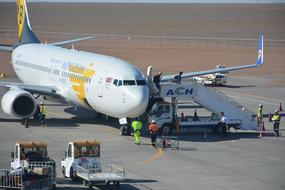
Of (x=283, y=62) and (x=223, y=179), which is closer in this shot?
(x=223, y=179)

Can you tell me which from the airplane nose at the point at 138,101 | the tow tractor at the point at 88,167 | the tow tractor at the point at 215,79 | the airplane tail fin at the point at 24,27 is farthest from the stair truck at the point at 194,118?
the tow tractor at the point at 215,79

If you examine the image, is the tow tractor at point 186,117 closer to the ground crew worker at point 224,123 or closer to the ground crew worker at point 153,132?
the ground crew worker at point 224,123

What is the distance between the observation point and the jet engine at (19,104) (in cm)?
5175

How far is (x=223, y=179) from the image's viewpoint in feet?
120

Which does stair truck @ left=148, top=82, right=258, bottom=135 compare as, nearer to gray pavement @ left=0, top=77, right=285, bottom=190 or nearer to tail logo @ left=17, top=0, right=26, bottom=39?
gray pavement @ left=0, top=77, right=285, bottom=190

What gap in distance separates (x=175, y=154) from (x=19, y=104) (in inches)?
526

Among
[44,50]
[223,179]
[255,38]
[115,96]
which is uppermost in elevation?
[255,38]

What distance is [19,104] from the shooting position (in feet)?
172

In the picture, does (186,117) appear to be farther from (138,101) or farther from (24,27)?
(24,27)

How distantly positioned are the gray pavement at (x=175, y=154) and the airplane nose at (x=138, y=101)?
67.9 inches

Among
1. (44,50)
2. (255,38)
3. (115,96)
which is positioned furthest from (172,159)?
(255,38)

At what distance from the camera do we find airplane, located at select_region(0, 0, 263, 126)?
4716 cm

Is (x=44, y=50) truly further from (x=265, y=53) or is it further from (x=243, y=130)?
(x=265, y=53)

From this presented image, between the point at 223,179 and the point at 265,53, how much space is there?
266ft
